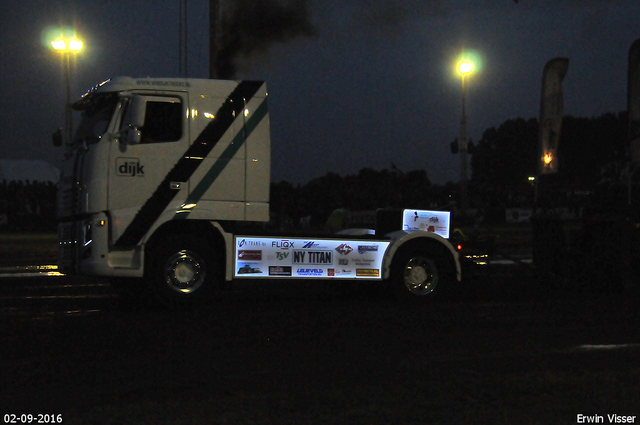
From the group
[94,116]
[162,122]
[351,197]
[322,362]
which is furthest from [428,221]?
[351,197]

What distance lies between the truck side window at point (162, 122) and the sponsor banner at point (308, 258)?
63.3 inches

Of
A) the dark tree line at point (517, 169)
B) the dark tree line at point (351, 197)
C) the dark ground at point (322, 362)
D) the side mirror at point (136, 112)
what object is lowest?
the dark ground at point (322, 362)

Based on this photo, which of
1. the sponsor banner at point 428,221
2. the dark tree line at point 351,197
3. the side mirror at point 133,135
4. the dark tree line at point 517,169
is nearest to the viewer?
the side mirror at point 133,135

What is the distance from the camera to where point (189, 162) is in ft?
28.0

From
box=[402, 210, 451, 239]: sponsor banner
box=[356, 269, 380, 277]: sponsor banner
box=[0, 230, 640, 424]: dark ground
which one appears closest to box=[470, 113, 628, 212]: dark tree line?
box=[402, 210, 451, 239]: sponsor banner

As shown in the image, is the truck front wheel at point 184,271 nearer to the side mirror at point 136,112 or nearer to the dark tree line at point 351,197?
the side mirror at point 136,112

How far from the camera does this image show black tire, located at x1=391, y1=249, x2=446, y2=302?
954cm

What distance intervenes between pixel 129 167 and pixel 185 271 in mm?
1501

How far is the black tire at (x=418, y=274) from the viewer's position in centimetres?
954

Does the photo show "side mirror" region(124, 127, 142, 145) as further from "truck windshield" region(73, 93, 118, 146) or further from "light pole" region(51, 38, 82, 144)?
"light pole" region(51, 38, 82, 144)

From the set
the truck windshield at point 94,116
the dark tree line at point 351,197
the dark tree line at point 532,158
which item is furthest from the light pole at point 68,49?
the dark tree line at point 532,158

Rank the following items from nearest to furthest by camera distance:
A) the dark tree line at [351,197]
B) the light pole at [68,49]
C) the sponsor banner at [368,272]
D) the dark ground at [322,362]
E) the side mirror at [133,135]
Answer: the dark ground at [322,362], the side mirror at [133,135], the sponsor banner at [368,272], the dark tree line at [351,197], the light pole at [68,49]

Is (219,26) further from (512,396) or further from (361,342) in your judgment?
(512,396)

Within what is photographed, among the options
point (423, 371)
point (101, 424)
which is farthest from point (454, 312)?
point (101, 424)
